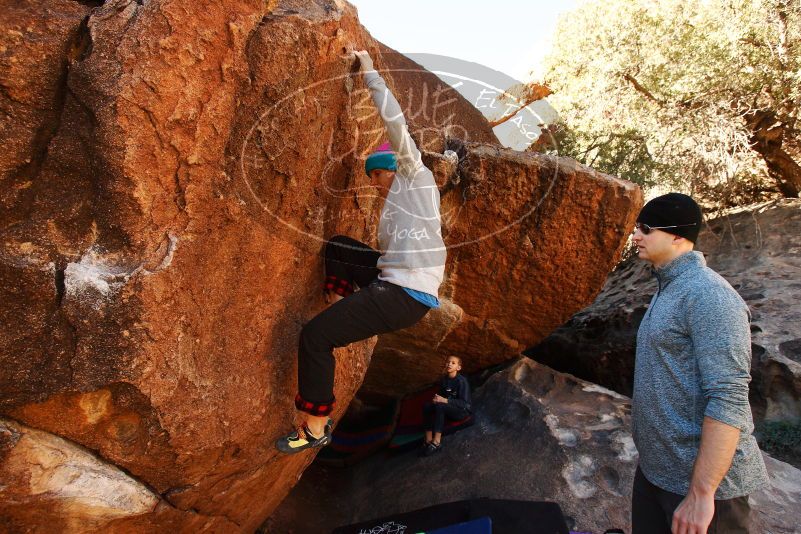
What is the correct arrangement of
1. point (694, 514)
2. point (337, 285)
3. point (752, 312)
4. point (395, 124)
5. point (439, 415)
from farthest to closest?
1. point (752, 312)
2. point (439, 415)
3. point (337, 285)
4. point (395, 124)
5. point (694, 514)

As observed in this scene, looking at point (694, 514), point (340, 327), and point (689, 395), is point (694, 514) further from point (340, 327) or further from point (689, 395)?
point (340, 327)

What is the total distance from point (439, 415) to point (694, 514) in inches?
131

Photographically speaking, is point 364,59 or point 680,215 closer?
point 680,215

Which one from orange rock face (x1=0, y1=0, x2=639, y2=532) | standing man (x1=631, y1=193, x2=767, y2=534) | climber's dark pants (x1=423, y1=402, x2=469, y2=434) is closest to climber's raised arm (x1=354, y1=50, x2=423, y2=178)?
orange rock face (x1=0, y1=0, x2=639, y2=532)

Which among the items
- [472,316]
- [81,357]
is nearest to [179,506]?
[81,357]

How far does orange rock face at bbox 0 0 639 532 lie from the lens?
86.6 inches

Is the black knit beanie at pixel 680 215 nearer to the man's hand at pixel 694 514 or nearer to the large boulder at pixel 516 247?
the man's hand at pixel 694 514

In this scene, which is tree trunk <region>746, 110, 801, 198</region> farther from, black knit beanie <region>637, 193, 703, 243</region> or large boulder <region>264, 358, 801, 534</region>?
black knit beanie <region>637, 193, 703, 243</region>

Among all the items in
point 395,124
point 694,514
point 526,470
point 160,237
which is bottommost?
point 526,470

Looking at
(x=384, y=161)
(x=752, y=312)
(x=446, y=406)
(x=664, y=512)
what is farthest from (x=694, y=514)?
(x=752, y=312)

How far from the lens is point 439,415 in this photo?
4992 mm

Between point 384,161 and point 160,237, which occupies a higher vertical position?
point 384,161

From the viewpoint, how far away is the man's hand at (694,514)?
68.1 inches

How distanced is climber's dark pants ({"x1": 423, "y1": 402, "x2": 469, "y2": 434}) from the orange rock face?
6.77ft
